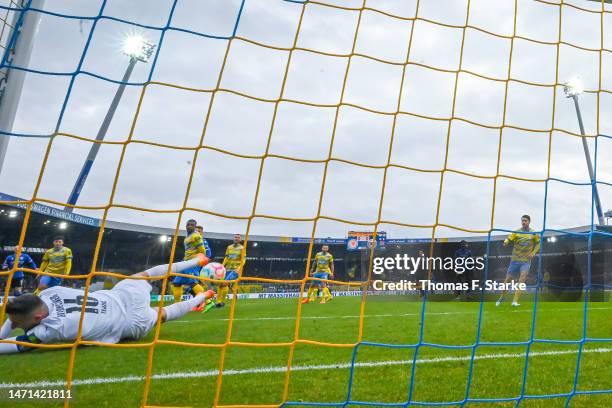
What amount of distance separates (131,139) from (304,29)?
1172mm

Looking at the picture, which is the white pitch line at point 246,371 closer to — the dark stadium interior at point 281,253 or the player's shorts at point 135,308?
the player's shorts at point 135,308

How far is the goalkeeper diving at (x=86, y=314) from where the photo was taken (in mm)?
3023

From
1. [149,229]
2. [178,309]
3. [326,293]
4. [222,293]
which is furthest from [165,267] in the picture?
[149,229]

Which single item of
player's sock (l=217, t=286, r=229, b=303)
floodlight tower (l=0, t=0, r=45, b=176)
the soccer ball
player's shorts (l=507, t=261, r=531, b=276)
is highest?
floodlight tower (l=0, t=0, r=45, b=176)

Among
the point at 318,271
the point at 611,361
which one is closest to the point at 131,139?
the point at 611,361

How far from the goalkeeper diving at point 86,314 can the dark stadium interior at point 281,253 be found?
807 cm

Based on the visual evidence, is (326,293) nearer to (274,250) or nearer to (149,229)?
(149,229)

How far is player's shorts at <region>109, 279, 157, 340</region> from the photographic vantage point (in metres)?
3.70

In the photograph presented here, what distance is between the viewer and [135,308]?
3752 millimetres

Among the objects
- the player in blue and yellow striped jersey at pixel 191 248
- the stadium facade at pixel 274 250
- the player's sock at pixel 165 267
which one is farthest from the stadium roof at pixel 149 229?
the player's sock at pixel 165 267

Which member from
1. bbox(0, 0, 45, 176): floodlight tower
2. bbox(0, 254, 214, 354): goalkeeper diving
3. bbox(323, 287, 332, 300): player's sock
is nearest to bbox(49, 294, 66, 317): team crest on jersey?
bbox(0, 254, 214, 354): goalkeeper diving

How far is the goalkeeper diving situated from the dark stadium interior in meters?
8.07

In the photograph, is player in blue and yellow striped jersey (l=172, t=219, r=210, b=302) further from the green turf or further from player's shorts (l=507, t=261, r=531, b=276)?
player's shorts (l=507, t=261, r=531, b=276)

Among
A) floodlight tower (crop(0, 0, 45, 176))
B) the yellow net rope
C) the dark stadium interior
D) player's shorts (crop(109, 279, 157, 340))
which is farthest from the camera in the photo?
the dark stadium interior
